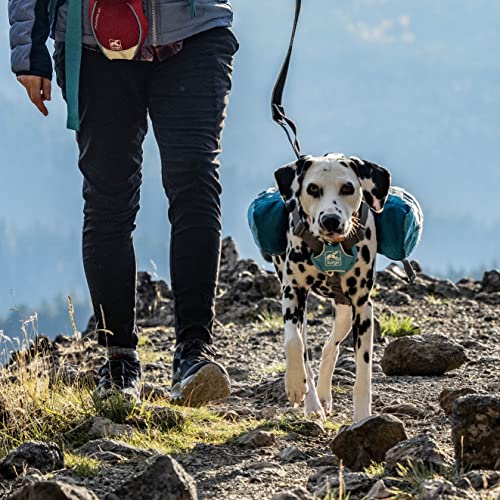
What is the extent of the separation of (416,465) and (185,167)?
2241 millimetres

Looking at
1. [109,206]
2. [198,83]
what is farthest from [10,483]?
[198,83]

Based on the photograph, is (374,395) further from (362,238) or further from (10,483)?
(10,483)

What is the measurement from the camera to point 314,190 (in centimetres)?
486

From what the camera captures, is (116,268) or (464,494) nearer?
(464,494)

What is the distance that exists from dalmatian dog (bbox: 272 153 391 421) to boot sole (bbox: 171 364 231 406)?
403 millimetres

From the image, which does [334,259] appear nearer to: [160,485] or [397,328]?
[160,485]

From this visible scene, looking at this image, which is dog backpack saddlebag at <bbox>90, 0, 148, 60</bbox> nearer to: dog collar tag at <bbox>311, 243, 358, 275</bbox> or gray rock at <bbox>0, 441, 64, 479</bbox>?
dog collar tag at <bbox>311, 243, 358, 275</bbox>

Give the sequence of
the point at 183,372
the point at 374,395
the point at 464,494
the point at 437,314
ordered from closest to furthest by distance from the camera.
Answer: the point at 464,494
the point at 183,372
the point at 374,395
the point at 437,314

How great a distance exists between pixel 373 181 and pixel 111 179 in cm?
131

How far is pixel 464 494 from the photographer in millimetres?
2938

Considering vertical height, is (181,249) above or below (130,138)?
below

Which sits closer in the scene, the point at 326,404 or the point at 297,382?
the point at 297,382

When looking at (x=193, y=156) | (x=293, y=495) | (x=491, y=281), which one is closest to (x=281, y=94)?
(x=193, y=156)

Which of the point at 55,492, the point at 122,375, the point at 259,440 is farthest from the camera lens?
the point at 122,375
